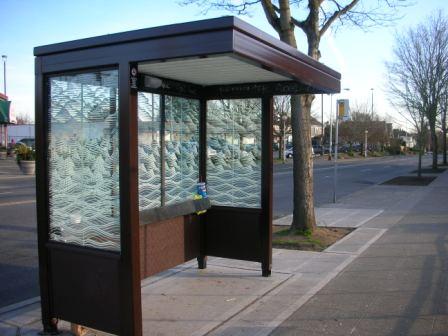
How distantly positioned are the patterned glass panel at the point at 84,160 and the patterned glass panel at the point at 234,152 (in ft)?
7.62

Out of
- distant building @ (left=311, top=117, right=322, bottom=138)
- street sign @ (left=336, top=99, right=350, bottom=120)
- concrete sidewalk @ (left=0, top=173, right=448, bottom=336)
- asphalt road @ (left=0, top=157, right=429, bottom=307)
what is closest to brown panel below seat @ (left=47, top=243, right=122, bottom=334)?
concrete sidewalk @ (left=0, top=173, right=448, bottom=336)

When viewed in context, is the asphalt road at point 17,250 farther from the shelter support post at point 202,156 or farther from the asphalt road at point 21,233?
the shelter support post at point 202,156

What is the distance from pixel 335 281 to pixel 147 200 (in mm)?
2441

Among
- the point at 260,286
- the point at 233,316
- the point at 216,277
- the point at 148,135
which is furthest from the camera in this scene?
the point at 216,277

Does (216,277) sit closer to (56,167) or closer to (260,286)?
(260,286)

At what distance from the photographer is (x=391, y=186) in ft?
64.2

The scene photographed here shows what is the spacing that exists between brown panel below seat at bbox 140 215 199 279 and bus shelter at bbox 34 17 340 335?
18 millimetres

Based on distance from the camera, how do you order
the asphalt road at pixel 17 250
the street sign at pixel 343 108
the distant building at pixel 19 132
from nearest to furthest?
the asphalt road at pixel 17 250
the street sign at pixel 343 108
the distant building at pixel 19 132

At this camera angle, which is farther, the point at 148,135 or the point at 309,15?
the point at 309,15

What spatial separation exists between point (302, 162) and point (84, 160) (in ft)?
16.6

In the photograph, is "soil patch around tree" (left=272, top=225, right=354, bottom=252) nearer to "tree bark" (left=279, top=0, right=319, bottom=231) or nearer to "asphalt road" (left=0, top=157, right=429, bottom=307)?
"tree bark" (left=279, top=0, right=319, bottom=231)

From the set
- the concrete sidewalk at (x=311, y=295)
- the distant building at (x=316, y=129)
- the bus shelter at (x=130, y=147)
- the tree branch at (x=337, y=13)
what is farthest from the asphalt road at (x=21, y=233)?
the distant building at (x=316, y=129)

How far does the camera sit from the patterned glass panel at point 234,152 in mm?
6070

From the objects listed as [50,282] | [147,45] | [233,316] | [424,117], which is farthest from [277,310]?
[424,117]
